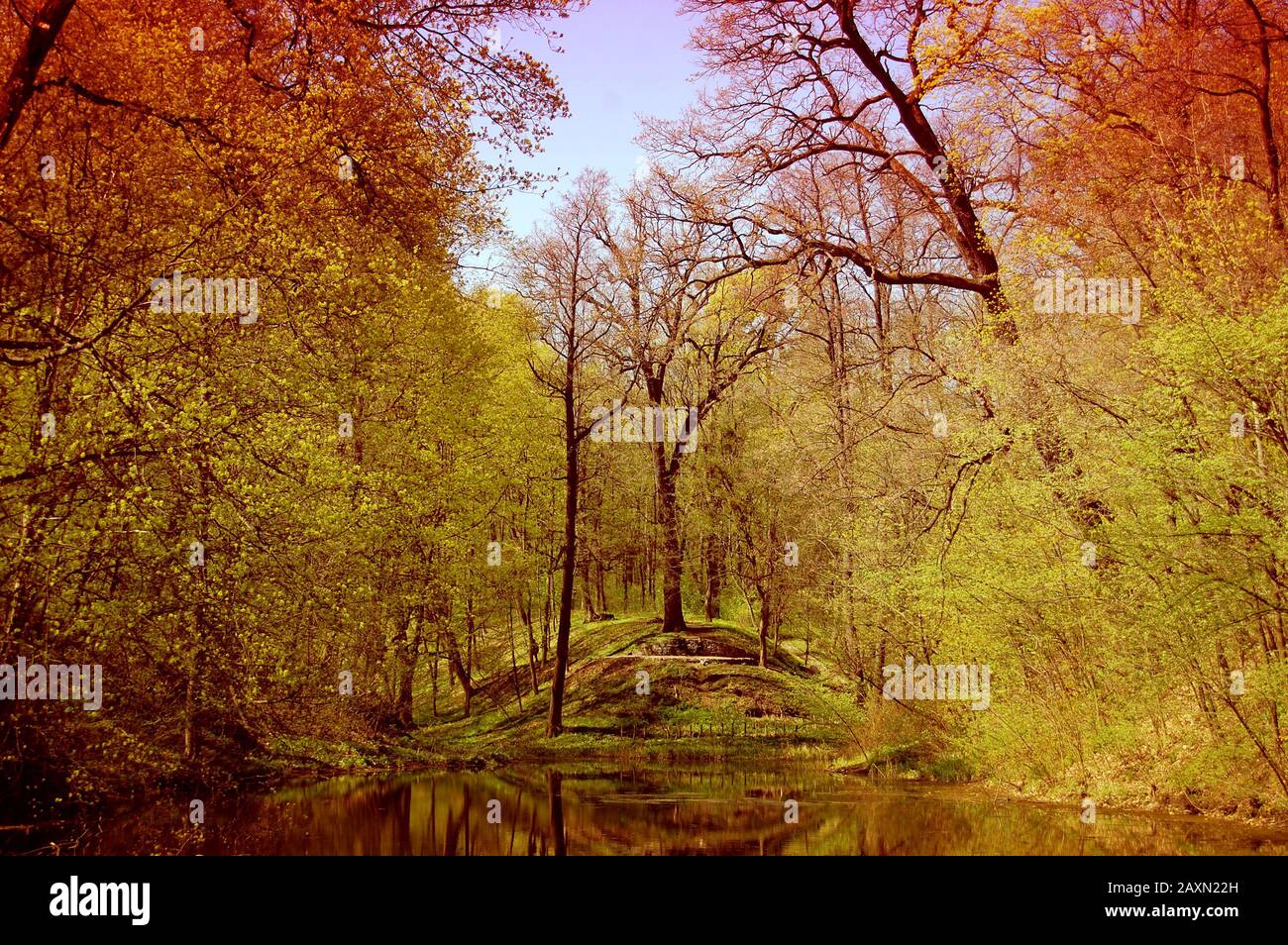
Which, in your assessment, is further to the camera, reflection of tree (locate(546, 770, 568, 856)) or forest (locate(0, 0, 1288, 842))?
reflection of tree (locate(546, 770, 568, 856))

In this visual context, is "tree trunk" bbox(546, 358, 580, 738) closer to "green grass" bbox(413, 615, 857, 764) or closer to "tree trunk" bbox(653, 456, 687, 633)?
"green grass" bbox(413, 615, 857, 764)

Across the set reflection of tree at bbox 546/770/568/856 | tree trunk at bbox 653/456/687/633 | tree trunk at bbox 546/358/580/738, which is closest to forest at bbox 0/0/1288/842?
tree trunk at bbox 546/358/580/738

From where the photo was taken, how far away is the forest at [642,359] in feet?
30.8

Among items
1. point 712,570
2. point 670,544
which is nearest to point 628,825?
point 670,544

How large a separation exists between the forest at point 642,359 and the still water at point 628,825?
69cm

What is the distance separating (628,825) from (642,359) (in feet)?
49.5

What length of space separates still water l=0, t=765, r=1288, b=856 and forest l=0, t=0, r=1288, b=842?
69cm

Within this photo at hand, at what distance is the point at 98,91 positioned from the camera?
35.9 ft

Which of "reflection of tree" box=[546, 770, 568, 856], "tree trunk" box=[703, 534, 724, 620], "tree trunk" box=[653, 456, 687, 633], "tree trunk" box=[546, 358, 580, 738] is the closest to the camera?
"reflection of tree" box=[546, 770, 568, 856]

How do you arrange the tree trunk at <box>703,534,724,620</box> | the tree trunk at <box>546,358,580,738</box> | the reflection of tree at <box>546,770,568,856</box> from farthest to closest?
the tree trunk at <box>703,534,724,620</box>, the tree trunk at <box>546,358,580,738</box>, the reflection of tree at <box>546,770,568,856</box>

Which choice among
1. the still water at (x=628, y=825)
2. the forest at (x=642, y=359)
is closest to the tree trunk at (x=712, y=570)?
the forest at (x=642, y=359)

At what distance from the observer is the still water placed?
10617 millimetres
